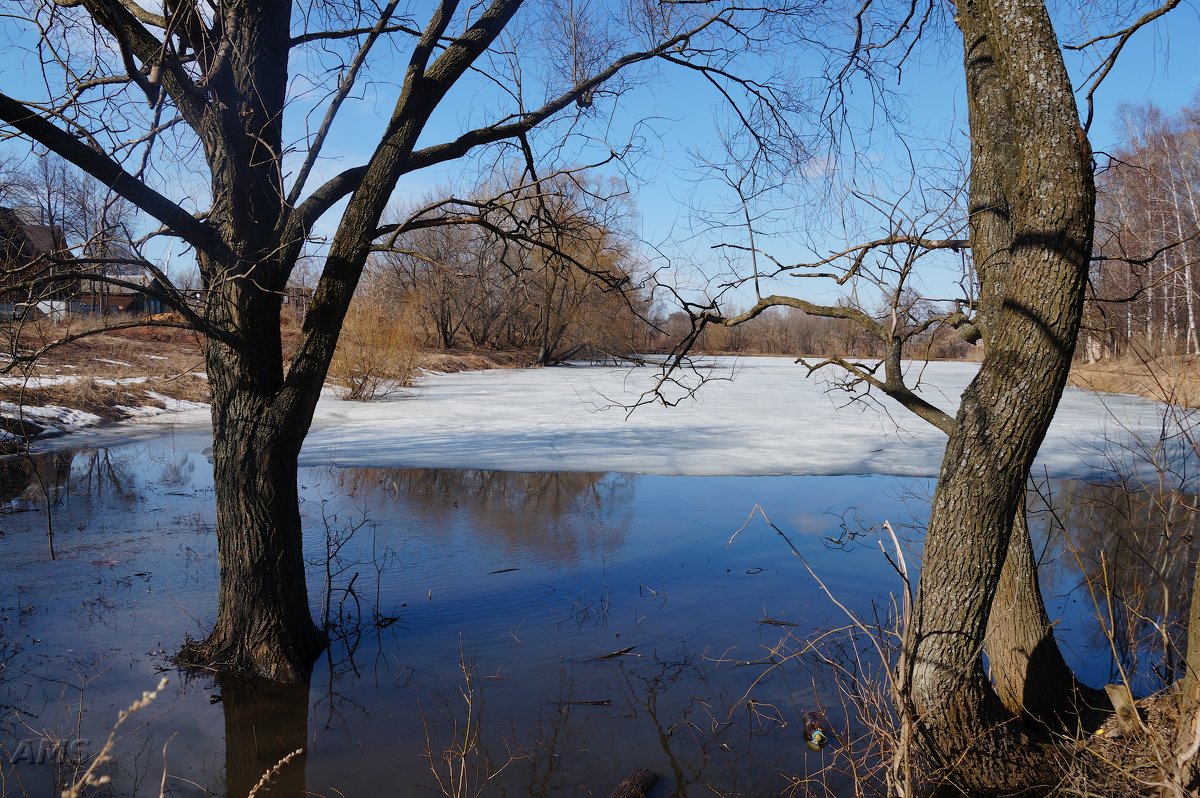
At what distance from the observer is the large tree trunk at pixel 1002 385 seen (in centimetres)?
358

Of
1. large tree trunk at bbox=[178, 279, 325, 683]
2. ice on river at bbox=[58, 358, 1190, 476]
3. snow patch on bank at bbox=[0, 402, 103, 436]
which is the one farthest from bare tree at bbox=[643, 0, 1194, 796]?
snow patch on bank at bbox=[0, 402, 103, 436]

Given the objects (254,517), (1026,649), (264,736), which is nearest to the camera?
(1026,649)

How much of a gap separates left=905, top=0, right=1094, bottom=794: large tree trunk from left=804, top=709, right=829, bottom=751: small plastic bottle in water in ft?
3.06

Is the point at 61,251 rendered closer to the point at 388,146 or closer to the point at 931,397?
the point at 388,146

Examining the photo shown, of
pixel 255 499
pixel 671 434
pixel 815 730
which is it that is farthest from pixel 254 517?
pixel 671 434

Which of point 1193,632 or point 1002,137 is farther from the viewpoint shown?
point 1002,137

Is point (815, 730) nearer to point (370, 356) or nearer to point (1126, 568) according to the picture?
point (1126, 568)

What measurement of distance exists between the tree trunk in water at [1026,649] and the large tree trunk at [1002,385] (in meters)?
0.42

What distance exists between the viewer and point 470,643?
618cm

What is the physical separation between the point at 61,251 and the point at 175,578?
3990mm

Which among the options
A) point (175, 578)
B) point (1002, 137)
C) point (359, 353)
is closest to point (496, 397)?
point (359, 353)

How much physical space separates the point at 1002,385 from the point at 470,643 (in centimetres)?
407

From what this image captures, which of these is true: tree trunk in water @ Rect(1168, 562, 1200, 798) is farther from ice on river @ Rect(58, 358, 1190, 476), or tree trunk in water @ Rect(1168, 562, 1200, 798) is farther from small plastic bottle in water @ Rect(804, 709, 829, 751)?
ice on river @ Rect(58, 358, 1190, 476)

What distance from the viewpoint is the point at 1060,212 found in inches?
140
